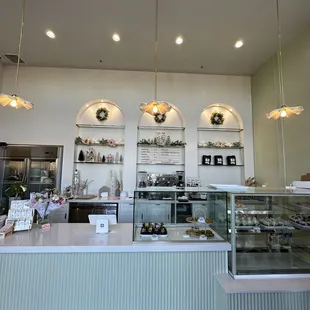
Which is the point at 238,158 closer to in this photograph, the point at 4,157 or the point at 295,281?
the point at 295,281

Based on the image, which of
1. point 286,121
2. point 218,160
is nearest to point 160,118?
point 218,160

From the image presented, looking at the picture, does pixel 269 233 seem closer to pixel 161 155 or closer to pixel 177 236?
pixel 177 236

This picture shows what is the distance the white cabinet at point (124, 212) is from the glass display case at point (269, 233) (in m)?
2.27

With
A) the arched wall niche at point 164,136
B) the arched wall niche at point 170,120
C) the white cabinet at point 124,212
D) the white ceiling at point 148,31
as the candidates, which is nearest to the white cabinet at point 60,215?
the white cabinet at point 124,212

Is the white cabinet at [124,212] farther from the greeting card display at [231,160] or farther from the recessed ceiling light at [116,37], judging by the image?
the recessed ceiling light at [116,37]

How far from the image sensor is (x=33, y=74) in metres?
4.39

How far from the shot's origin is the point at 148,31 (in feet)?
10.8

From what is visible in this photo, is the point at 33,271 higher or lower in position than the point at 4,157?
lower

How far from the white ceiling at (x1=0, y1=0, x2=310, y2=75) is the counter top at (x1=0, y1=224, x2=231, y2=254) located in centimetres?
296

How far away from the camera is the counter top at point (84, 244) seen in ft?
5.16

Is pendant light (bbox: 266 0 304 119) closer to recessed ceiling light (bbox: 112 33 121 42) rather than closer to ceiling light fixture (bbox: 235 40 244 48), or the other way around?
ceiling light fixture (bbox: 235 40 244 48)

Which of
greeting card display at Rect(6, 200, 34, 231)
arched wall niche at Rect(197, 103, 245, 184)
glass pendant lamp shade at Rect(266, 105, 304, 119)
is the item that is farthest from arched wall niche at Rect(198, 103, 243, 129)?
greeting card display at Rect(6, 200, 34, 231)

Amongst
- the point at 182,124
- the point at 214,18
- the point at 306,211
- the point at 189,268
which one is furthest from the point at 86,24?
the point at 306,211

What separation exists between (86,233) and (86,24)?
3079 millimetres
